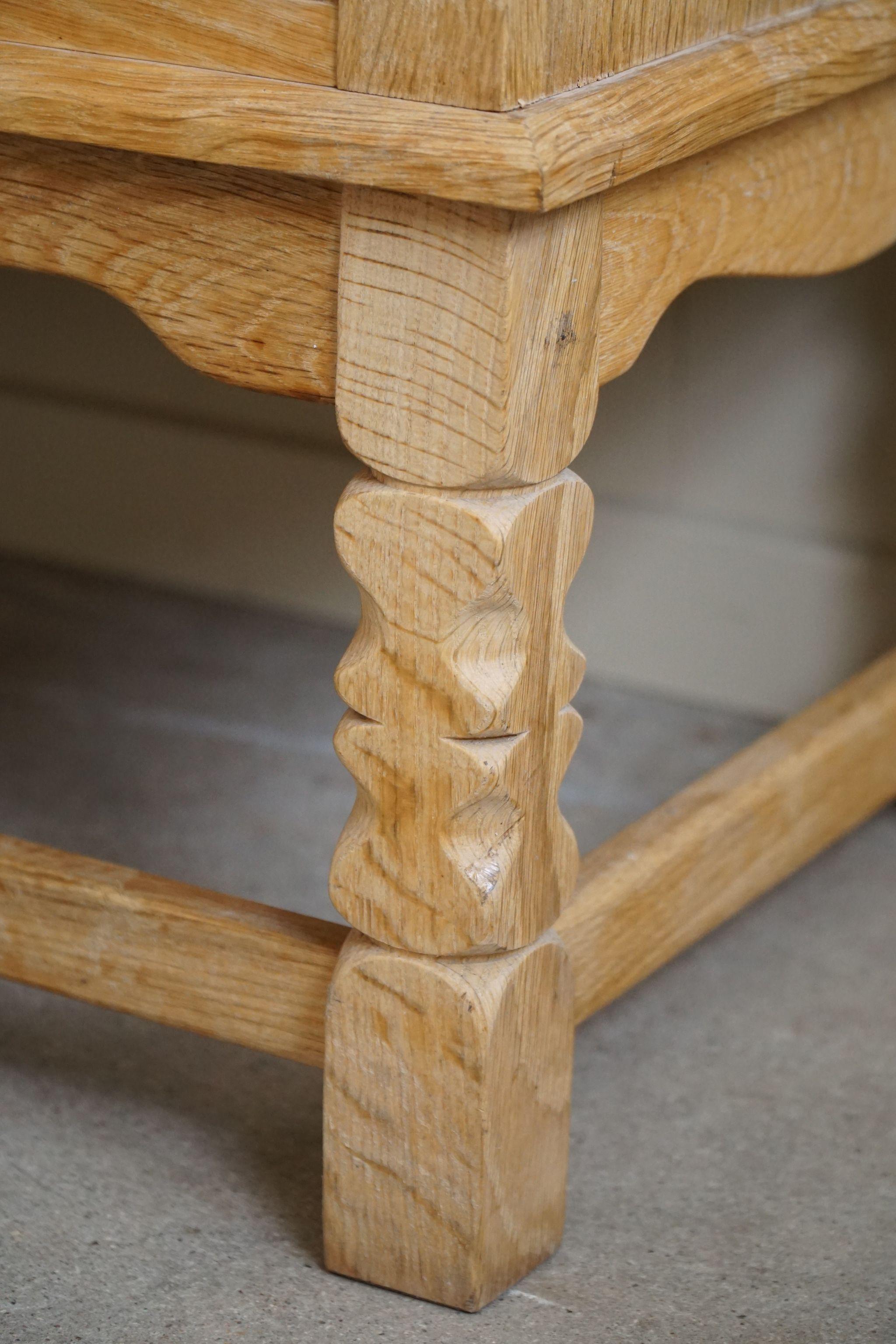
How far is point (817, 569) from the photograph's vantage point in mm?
1382

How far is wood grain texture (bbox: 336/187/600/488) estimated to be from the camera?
60 cm

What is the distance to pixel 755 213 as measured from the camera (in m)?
0.77

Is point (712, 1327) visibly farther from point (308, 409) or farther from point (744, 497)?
point (308, 409)

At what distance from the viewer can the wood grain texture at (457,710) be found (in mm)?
646

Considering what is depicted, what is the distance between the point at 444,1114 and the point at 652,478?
79cm

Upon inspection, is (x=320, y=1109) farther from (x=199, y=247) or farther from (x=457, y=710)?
(x=199, y=247)

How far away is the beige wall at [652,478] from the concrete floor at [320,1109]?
10 cm

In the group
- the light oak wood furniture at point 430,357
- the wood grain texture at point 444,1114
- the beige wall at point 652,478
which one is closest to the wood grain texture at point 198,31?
the light oak wood furniture at point 430,357

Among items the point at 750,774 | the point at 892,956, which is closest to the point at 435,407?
the point at 750,774

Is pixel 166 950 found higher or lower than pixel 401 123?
lower

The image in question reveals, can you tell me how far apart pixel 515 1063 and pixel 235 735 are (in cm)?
64

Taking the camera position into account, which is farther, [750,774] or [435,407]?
[750,774]

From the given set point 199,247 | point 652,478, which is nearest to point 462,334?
point 199,247

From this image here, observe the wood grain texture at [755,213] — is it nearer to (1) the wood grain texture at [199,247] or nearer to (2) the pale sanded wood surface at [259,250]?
(2) the pale sanded wood surface at [259,250]
